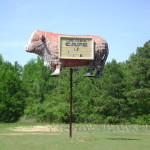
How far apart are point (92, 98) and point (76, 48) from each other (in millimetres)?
24380

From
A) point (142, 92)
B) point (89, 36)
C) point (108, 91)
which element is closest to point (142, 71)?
point (142, 92)

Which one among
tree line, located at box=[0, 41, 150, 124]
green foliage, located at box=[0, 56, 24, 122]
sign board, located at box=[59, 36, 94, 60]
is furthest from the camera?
green foliage, located at box=[0, 56, 24, 122]

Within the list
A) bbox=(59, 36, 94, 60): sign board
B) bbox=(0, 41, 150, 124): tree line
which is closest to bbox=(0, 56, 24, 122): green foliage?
bbox=(0, 41, 150, 124): tree line

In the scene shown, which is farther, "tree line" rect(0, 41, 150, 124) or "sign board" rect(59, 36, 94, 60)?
"tree line" rect(0, 41, 150, 124)

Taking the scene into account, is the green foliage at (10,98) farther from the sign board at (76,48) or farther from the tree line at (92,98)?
the sign board at (76,48)

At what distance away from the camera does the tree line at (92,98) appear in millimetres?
31156

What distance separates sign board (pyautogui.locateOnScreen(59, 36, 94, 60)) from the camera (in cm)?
1186

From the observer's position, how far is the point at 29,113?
36062mm

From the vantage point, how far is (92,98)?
3594 cm

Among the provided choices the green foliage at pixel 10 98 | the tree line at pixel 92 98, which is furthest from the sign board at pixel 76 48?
the green foliage at pixel 10 98

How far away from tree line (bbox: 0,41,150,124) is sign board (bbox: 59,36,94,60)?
59.5 ft

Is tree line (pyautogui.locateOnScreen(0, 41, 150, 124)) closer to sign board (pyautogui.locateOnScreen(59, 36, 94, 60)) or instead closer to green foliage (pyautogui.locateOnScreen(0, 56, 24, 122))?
green foliage (pyautogui.locateOnScreen(0, 56, 24, 122))

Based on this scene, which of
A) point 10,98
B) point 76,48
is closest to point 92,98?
point 10,98

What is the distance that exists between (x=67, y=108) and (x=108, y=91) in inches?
208
